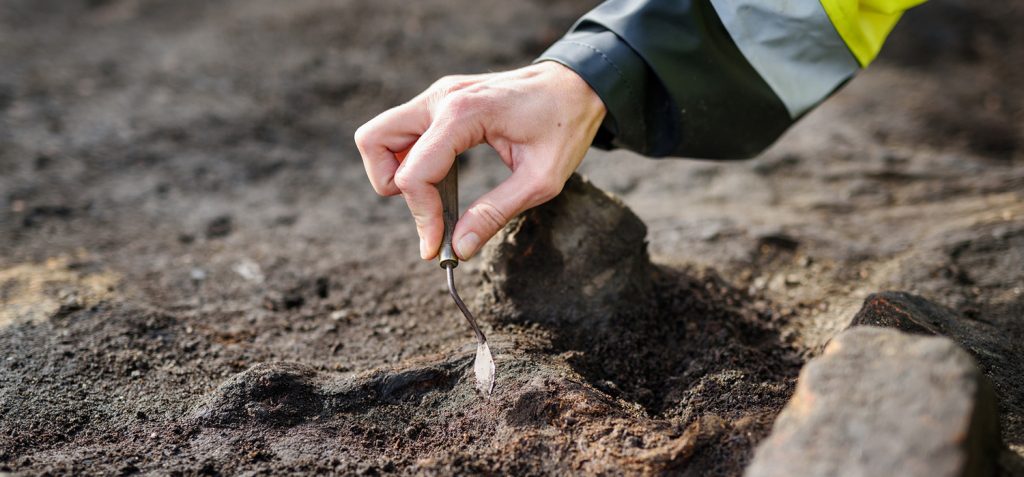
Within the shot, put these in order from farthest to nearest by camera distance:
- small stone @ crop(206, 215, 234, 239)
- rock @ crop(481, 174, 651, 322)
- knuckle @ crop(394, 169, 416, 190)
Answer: small stone @ crop(206, 215, 234, 239)
rock @ crop(481, 174, 651, 322)
knuckle @ crop(394, 169, 416, 190)

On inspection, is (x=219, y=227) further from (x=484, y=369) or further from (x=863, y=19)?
(x=863, y=19)

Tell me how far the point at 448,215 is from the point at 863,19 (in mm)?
1165

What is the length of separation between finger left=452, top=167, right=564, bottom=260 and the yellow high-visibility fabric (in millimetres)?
828

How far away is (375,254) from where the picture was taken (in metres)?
2.66

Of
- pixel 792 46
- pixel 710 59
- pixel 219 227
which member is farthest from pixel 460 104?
pixel 219 227

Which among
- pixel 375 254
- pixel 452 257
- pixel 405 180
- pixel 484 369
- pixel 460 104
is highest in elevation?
pixel 460 104

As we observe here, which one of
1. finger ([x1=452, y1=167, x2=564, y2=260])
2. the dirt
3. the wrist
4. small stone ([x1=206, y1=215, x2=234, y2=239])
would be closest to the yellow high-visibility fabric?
the wrist

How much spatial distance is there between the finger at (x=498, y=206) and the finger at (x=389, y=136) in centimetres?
23

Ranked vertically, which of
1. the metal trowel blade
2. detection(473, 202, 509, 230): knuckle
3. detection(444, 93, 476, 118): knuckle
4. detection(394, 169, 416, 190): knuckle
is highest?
detection(444, 93, 476, 118): knuckle

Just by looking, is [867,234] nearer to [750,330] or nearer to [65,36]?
[750,330]

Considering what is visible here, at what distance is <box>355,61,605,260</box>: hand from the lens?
157 cm

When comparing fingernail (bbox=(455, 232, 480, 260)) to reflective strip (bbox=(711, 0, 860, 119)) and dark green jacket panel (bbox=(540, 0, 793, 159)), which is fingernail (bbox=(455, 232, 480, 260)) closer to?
dark green jacket panel (bbox=(540, 0, 793, 159))

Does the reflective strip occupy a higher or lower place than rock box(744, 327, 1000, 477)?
higher

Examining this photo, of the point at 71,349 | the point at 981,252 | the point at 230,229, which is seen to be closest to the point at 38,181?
the point at 230,229
